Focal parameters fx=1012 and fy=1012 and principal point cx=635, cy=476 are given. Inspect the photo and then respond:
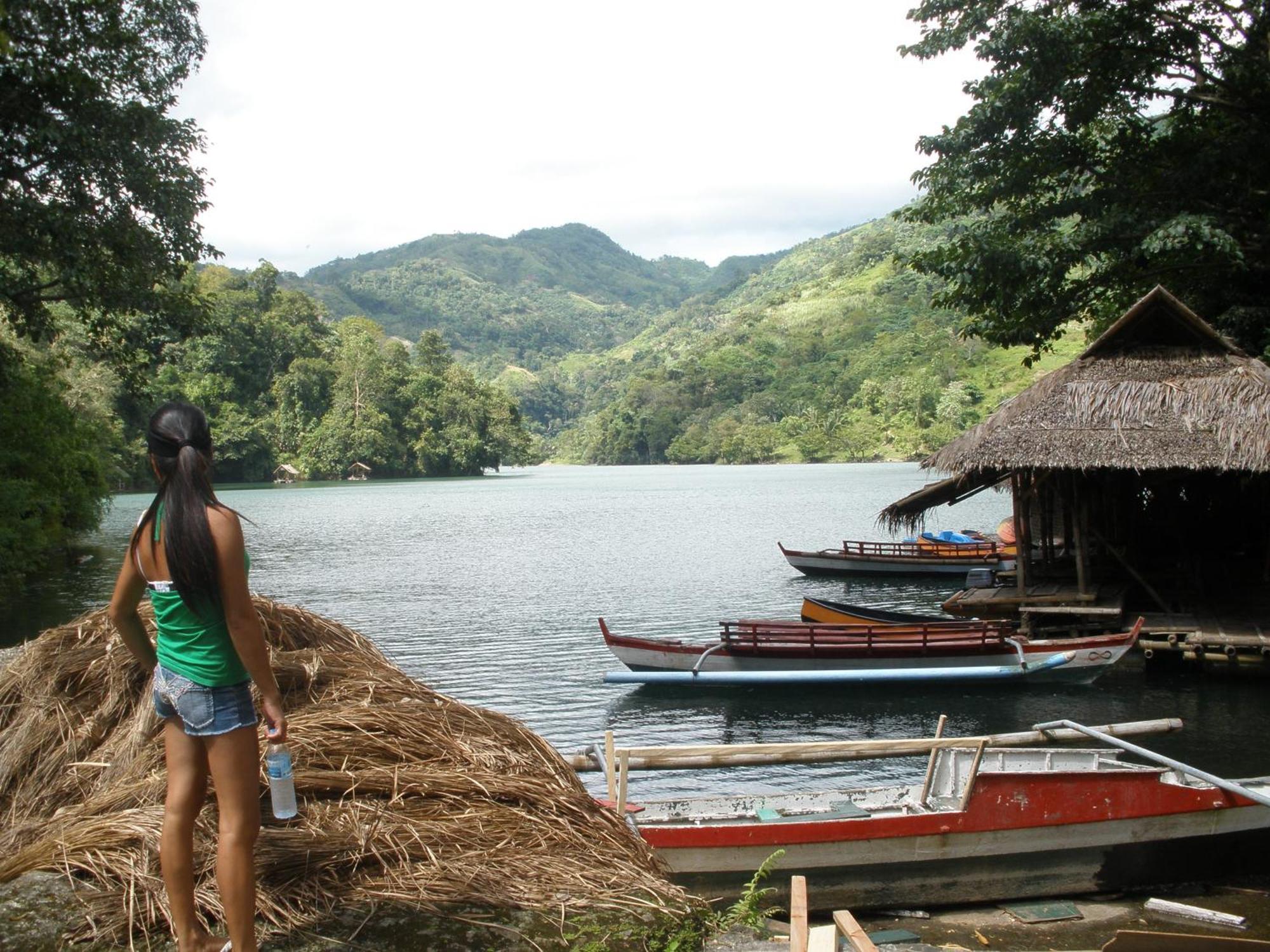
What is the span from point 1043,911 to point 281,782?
6668 millimetres

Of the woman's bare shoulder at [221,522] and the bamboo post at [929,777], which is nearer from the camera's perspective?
the woman's bare shoulder at [221,522]

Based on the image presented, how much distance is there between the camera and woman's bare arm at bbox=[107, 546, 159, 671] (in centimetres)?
348

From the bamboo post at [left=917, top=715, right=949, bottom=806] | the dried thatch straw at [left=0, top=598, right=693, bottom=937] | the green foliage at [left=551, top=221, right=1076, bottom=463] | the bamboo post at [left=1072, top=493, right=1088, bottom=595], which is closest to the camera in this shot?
the dried thatch straw at [left=0, top=598, right=693, bottom=937]

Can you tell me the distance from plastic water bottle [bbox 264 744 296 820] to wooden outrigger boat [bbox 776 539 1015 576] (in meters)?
27.4

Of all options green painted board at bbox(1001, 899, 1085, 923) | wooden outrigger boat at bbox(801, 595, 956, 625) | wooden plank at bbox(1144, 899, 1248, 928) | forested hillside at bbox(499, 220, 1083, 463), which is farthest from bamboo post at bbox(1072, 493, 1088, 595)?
forested hillside at bbox(499, 220, 1083, 463)

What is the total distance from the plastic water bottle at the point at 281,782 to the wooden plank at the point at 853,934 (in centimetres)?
224

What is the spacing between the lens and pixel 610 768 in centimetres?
633

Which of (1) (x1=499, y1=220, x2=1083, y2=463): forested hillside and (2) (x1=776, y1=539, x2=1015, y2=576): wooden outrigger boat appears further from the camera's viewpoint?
(1) (x1=499, y1=220, x2=1083, y2=463): forested hillside

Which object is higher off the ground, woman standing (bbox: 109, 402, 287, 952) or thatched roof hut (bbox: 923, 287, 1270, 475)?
thatched roof hut (bbox: 923, 287, 1270, 475)

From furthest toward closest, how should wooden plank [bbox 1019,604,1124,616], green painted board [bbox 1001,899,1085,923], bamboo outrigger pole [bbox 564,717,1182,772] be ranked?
wooden plank [bbox 1019,604,1124,616] < green painted board [bbox 1001,899,1085,923] < bamboo outrigger pole [bbox 564,717,1182,772]

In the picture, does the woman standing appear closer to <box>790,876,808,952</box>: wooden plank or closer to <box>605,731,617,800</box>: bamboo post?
<box>790,876,808,952</box>: wooden plank

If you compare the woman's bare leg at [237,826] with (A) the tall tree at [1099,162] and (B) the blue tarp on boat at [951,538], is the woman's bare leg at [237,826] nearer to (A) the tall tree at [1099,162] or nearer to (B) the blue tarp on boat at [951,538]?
(A) the tall tree at [1099,162]

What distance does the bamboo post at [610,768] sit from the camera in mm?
6305

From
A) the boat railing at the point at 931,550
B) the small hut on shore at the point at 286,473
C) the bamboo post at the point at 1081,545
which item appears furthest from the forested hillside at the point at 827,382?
the bamboo post at the point at 1081,545
